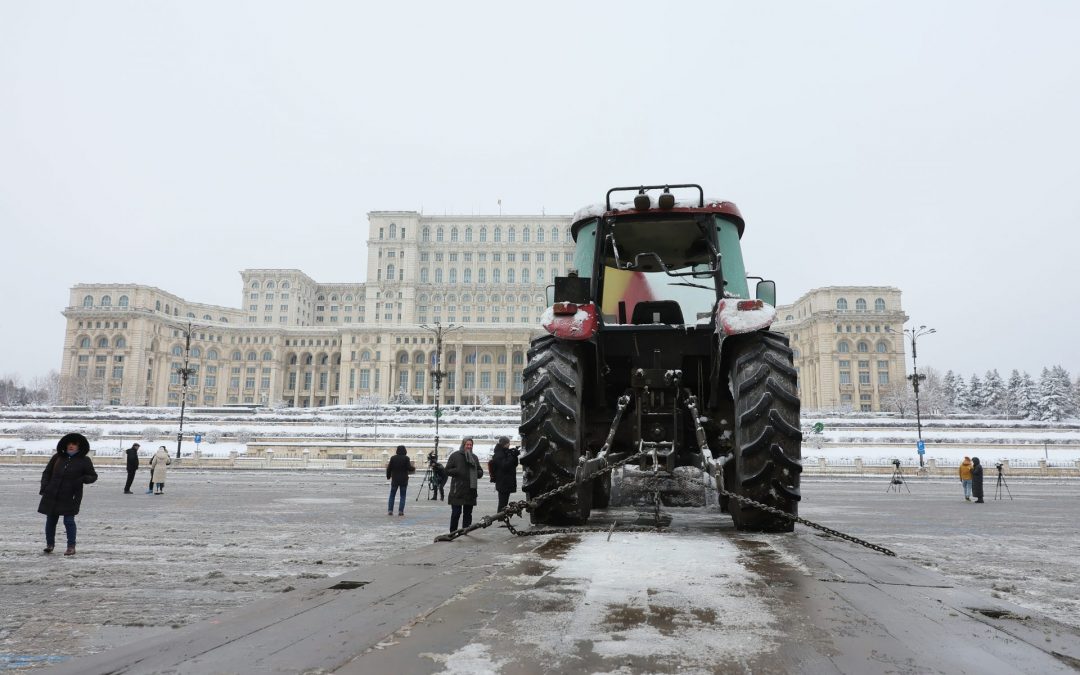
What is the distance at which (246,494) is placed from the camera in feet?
59.9

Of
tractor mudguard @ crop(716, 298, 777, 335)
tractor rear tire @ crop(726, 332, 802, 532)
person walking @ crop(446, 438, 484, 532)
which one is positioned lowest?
person walking @ crop(446, 438, 484, 532)

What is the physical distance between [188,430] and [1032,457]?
2815 inches

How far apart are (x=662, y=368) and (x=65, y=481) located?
7.93m

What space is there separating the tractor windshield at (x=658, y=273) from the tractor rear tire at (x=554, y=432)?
3.69 feet

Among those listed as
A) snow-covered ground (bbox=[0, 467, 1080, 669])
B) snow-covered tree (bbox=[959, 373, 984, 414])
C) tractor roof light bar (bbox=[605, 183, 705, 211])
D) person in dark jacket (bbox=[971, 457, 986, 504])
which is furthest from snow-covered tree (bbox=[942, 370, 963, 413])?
tractor roof light bar (bbox=[605, 183, 705, 211])

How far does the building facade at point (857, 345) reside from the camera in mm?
115062

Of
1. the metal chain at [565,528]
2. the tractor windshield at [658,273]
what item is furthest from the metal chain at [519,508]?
the tractor windshield at [658,273]

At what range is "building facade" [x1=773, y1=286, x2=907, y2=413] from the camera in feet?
378

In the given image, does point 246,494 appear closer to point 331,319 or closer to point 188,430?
point 188,430

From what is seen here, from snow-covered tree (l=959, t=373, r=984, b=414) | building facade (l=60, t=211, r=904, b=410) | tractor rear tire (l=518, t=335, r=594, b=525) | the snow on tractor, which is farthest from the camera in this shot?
building facade (l=60, t=211, r=904, b=410)

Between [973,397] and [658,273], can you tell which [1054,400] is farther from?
[658,273]

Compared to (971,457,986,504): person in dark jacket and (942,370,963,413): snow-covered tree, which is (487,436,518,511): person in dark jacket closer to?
(971,457,986,504): person in dark jacket

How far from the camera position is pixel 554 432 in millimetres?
5844

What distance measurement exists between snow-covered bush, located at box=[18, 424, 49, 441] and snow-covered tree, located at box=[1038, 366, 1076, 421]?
111036mm
